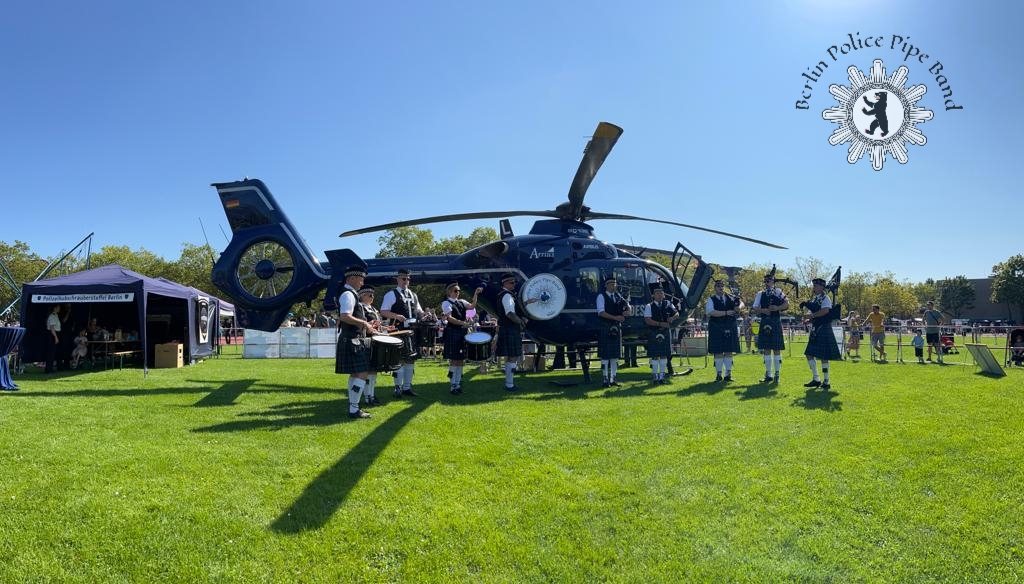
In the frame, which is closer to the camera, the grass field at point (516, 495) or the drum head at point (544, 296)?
the grass field at point (516, 495)

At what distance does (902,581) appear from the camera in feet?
9.67

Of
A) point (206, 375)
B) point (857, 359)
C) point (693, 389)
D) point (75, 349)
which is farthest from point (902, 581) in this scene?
point (75, 349)

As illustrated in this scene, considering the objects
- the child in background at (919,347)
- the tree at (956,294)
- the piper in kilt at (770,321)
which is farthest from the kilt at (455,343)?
the tree at (956,294)

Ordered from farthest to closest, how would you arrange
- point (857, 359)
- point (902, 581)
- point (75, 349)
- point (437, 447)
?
point (857, 359), point (75, 349), point (437, 447), point (902, 581)

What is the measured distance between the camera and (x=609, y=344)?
10.5 meters

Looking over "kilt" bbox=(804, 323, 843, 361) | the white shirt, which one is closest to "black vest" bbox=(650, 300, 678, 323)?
"kilt" bbox=(804, 323, 843, 361)

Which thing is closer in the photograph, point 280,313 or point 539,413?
point 539,413

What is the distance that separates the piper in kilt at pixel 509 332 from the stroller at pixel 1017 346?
535 inches

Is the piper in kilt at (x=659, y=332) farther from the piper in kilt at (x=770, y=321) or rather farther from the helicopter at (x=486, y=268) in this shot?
the piper in kilt at (x=770, y=321)

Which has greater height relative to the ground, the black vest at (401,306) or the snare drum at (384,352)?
the black vest at (401,306)

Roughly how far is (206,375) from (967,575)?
44.9ft

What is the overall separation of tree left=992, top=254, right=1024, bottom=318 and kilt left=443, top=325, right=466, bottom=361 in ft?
262

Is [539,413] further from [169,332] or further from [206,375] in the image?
[169,332]

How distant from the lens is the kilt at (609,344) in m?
10.4
